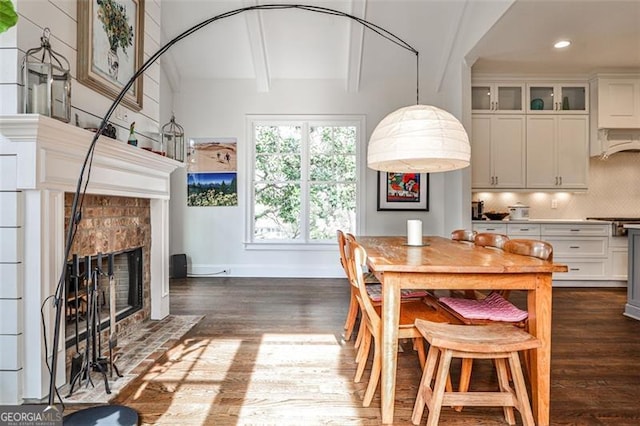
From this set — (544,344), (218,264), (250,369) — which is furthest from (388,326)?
(218,264)

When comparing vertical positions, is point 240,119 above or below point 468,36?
below

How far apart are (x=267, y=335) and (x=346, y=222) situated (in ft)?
9.30

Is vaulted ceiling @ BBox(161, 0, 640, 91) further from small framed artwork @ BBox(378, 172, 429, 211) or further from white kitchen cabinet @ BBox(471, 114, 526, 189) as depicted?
small framed artwork @ BBox(378, 172, 429, 211)

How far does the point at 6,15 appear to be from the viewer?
1158 mm

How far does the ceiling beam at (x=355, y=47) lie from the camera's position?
429 cm

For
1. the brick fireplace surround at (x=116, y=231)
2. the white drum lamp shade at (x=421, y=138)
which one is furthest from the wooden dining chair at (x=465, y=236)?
the brick fireplace surround at (x=116, y=231)

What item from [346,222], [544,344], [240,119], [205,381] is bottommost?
[205,381]

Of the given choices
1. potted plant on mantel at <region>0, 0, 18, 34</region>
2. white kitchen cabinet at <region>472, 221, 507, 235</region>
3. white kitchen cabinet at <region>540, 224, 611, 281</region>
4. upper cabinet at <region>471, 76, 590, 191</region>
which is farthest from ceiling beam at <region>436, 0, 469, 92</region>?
potted plant on mantel at <region>0, 0, 18, 34</region>

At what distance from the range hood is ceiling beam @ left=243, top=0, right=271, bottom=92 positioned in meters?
4.61

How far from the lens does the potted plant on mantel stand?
1136mm

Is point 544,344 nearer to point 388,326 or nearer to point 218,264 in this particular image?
point 388,326

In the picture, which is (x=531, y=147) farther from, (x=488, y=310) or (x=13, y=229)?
(x=13, y=229)

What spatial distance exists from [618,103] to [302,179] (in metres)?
4.40

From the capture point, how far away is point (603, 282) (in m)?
4.73
